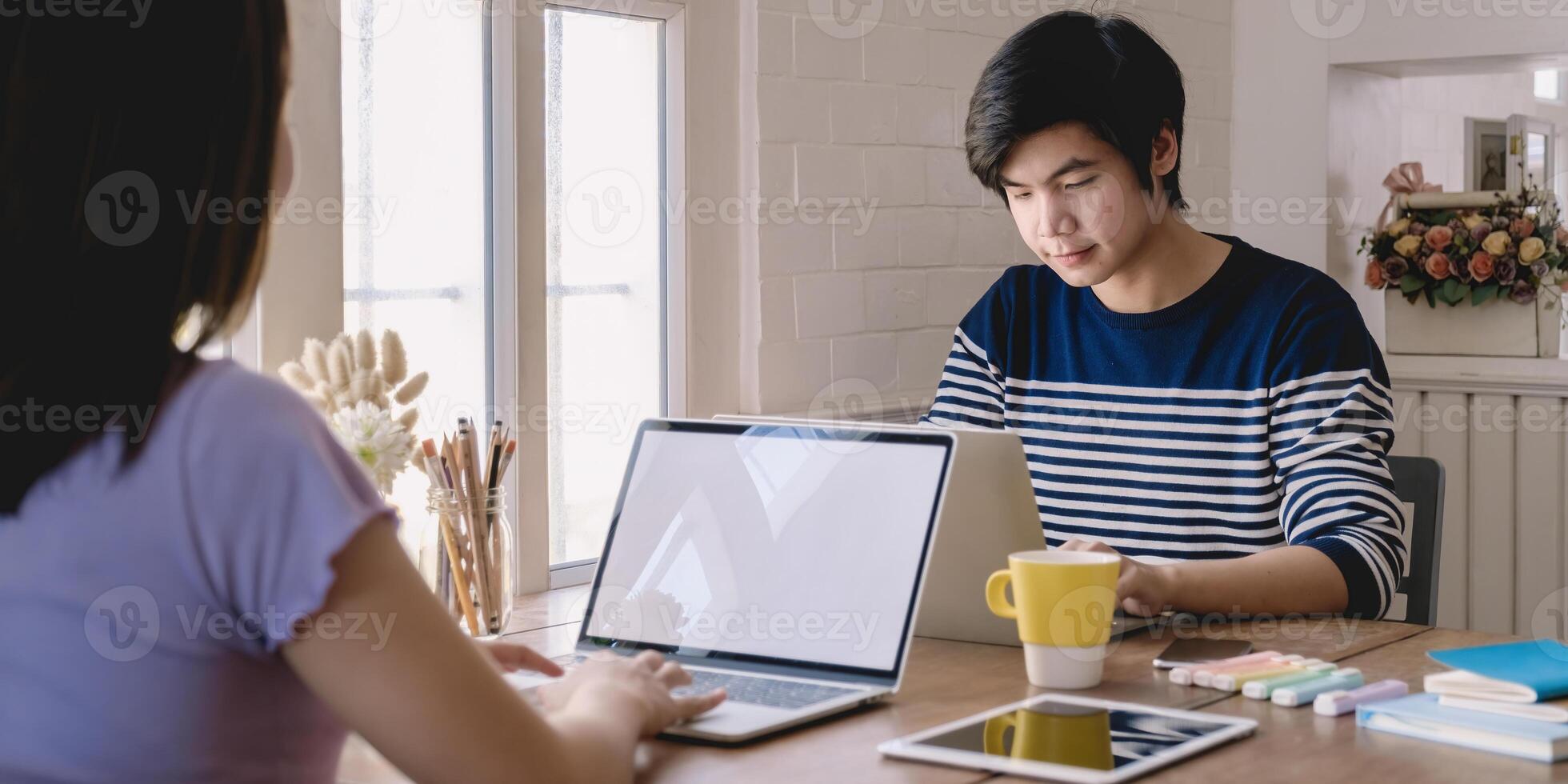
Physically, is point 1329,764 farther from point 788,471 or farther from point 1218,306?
point 1218,306

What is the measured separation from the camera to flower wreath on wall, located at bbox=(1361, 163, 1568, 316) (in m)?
3.13

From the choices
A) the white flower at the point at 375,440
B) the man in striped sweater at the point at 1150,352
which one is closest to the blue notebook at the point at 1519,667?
the man in striped sweater at the point at 1150,352

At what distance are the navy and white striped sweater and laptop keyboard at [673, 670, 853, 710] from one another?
2.34ft

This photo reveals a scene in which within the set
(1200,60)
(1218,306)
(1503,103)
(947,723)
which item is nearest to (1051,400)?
(1218,306)

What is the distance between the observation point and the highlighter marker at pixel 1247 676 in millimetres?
1203

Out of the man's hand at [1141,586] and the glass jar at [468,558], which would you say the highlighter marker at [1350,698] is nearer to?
the man's hand at [1141,586]

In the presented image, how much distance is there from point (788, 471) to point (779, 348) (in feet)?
3.59

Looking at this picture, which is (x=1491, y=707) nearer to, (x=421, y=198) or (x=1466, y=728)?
(x=1466, y=728)

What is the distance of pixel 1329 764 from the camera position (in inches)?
39.8

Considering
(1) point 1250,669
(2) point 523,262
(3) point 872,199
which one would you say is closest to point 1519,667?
(1) point 1250,669

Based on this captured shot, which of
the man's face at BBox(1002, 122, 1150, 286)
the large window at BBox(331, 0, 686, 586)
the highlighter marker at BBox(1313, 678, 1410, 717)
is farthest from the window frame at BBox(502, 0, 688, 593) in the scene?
the highlighter marker at BBox(1313, 678, 1410, 717)

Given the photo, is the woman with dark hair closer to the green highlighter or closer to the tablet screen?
the tablet screen

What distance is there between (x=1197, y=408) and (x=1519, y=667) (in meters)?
0.79

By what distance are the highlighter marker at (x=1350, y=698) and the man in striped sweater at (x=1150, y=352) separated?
43cm
